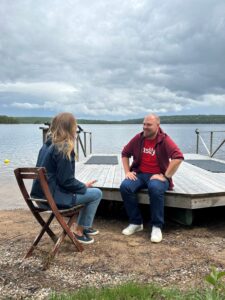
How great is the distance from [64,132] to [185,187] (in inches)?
86.8

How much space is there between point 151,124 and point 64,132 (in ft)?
4.45

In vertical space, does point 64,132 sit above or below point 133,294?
above

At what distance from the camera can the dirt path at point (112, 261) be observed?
3.10 meters

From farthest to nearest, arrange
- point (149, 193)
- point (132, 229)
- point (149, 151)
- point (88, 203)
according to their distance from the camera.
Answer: point (149, 151)
point (132, 229)
point (149, 193)
point (88, 203)

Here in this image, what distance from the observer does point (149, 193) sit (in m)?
4.41

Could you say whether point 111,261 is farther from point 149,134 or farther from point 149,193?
point 149,134

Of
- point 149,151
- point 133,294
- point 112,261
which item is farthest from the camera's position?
point 149,151

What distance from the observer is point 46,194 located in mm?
3381

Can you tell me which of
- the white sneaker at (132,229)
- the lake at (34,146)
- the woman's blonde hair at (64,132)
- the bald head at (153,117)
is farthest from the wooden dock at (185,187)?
the lake at (34,146)

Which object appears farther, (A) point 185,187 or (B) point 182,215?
(A) point 185,187

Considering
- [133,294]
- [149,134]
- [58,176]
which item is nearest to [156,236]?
[149,134]

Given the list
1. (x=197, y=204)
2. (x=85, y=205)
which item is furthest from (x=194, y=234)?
(x=85, y=205)

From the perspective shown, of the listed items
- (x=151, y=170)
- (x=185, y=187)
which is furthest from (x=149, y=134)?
(x=185, y=187)

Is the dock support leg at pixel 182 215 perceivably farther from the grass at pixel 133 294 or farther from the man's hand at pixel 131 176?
the grass at pixel 133 294
